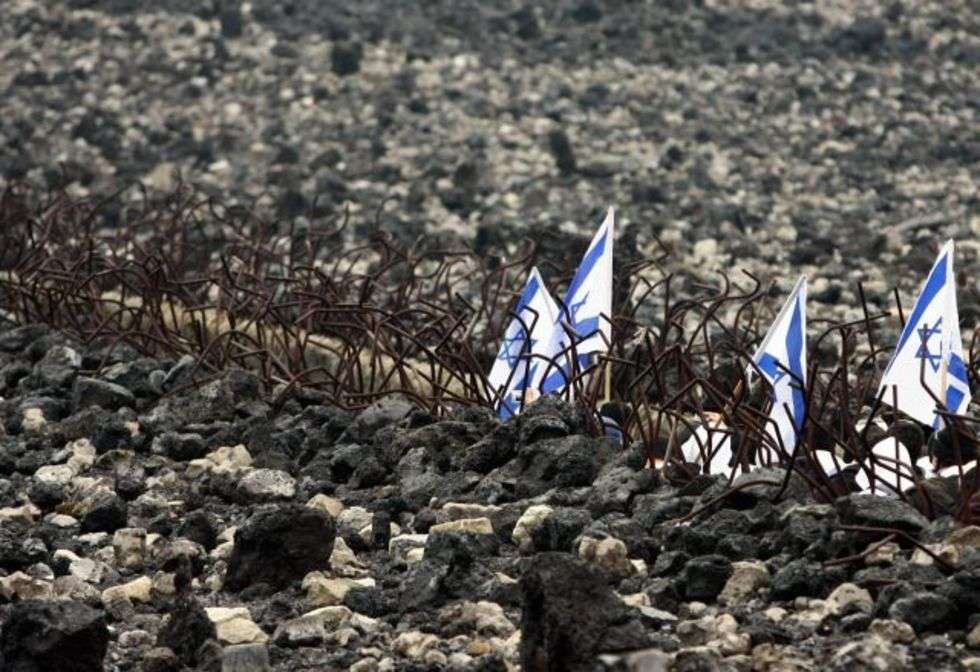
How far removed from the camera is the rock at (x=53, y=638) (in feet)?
14.2

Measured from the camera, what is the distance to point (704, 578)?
4750 millimetres

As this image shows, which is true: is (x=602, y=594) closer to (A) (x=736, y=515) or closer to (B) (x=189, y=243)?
(A) (x=736, y=515)

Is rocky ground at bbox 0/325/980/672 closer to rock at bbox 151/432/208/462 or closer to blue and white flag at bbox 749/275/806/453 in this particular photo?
rock at bbox 151/432/208/462

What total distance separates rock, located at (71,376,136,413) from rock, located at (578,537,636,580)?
2.90m

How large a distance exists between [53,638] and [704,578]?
1.39 m

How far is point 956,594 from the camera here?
4.36m

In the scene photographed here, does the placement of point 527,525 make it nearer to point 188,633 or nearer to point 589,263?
point 188,633

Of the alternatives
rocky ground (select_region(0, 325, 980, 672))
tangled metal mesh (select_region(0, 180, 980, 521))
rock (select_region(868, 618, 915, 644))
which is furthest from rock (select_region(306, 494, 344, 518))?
rock (select_region(868, 618, 915, 644))

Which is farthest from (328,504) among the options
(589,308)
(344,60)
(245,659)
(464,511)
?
(344,60)

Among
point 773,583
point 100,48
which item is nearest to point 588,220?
point 100,48

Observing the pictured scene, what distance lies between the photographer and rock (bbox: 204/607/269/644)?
4676 millimetres

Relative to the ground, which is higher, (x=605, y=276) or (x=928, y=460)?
(x=605, y=276)

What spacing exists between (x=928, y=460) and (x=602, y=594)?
6.11ft

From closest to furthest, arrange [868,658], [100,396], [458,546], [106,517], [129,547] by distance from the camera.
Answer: [868,658] < [458,546] < [129,547] < [106,517] < [100,396]
